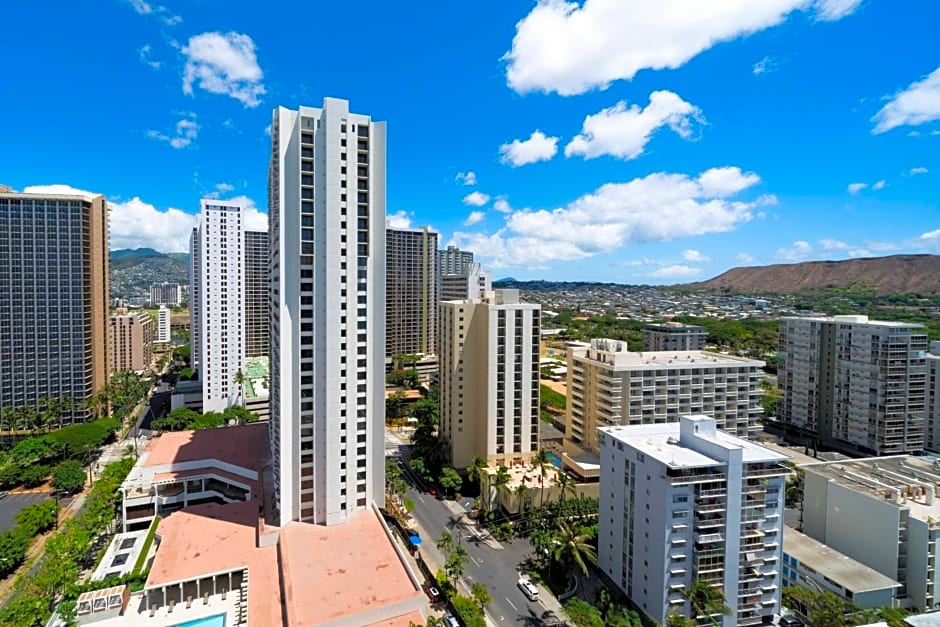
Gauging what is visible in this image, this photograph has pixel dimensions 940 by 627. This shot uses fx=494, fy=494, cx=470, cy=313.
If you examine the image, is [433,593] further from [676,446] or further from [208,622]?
[676,446]

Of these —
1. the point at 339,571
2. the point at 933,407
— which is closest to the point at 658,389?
the point at 339,571

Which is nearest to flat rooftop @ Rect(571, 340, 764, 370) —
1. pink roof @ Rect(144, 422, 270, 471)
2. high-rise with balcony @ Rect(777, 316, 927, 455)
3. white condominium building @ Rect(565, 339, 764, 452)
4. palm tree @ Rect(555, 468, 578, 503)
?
white condominium building @ Rect(565, 339, 764, 452)

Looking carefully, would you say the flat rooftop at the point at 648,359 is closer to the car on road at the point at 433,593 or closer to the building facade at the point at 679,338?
the building facade at the point at 679,338

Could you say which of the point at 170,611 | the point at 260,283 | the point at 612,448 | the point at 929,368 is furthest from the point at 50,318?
the point at 929,368

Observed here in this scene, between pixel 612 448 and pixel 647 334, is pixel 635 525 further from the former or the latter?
pixel 647 334

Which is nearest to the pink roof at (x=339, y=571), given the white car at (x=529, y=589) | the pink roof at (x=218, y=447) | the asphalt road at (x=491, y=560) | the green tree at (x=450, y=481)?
the asphalt road at (x=491, y=560)

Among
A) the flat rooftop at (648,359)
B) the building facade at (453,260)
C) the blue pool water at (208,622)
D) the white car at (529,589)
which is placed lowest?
the white car at (529,589)

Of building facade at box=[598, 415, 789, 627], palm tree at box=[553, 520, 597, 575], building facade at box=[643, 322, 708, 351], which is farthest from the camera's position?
building facade at box=[643, 322, 708, 351]

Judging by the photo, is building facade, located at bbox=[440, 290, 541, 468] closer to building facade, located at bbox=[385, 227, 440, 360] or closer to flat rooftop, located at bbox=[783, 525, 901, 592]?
flat rooftop, located at bbox=[783, 525, 901, 592]
